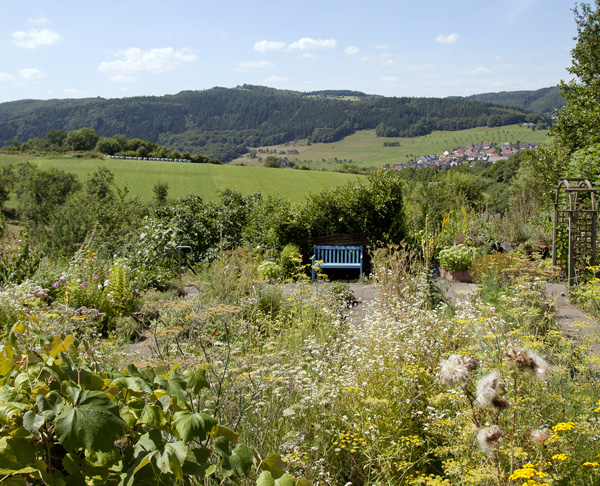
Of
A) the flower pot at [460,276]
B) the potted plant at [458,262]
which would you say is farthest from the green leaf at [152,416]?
the flower pot at [460,276]

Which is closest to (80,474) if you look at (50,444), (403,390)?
(50,444)

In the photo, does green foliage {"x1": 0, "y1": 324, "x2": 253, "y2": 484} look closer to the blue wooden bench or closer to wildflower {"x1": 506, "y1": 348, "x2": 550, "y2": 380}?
wildflower {"x1": 506, "y1": 348, "x2": 550, "y2": 380}

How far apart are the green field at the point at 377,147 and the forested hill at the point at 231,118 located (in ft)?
13.1

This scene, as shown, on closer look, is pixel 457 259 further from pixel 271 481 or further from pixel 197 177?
pixel 197 177

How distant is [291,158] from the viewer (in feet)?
379

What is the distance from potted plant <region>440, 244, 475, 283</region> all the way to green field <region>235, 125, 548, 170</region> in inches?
3112

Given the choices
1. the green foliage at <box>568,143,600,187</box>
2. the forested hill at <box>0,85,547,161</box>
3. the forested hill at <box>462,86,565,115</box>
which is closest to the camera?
the green foliage at <box>568,143,600,187</box>

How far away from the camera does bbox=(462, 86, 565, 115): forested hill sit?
94.8 m

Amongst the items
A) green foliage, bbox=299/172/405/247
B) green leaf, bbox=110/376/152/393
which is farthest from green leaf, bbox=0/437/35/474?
green foliage, bbox=299/172/405/247

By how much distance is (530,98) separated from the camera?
4569 inches

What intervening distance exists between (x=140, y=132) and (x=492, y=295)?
136950 millimetres

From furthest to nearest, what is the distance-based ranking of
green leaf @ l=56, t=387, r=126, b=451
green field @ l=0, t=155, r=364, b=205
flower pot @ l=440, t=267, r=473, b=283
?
green field @ l=0, t=155, r=364, b=205, flower pot @ l=440, t=267, r=473, b=283, green leaf @ l=56, t=387, r=126, b=451

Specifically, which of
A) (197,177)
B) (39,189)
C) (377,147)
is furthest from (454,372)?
(377,147)

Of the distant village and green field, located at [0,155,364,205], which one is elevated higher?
the distant village
